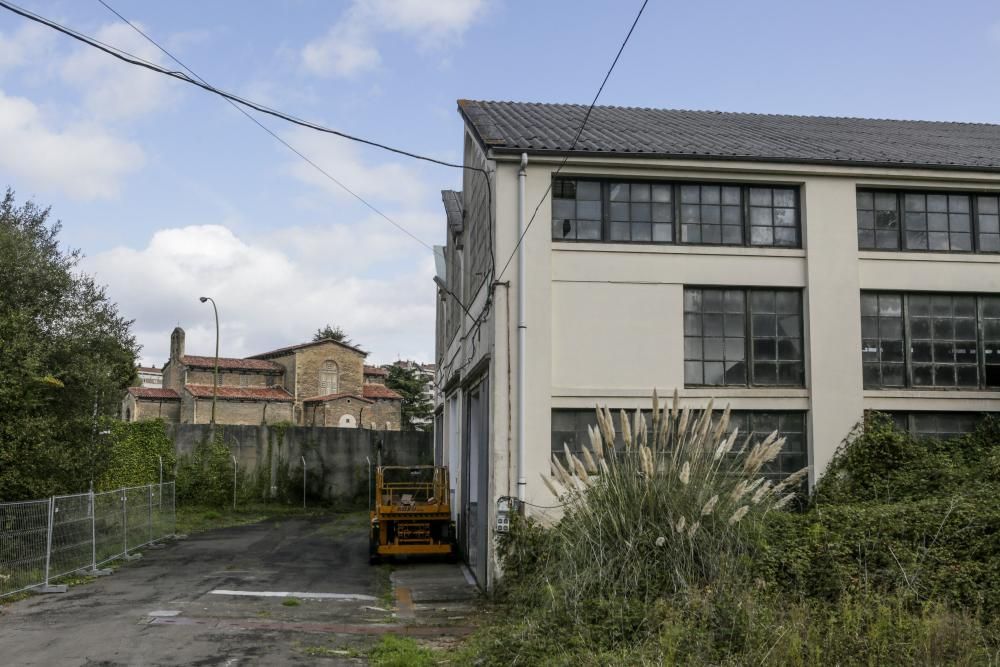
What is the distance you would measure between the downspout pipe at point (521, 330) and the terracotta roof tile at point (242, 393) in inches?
1680

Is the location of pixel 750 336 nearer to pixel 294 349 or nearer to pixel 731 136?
pixel 731 136

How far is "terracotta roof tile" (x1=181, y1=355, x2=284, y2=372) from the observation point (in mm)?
56841

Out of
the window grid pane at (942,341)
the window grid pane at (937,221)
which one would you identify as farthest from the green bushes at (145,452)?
the window grid pane at (937,221)

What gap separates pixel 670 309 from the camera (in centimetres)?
1497

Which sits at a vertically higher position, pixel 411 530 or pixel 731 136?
pixel 731 136

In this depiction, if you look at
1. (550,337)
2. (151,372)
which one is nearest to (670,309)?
(550,337)

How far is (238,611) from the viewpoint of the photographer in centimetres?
1245

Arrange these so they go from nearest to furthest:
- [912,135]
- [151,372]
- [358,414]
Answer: [912,135]
[358,414]
[151,372]

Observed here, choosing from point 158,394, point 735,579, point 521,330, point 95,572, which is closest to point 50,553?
point 95,572

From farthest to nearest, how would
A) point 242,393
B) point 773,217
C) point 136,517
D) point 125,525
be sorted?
point 242,393 → point 136,517 → point 125,525 → point 773,217

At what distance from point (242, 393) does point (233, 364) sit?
11.8 ft

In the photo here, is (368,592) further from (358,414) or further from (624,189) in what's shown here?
(358,414)

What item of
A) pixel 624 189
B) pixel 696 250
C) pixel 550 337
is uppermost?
pixel 624 189

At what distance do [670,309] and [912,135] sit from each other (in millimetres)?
7691
